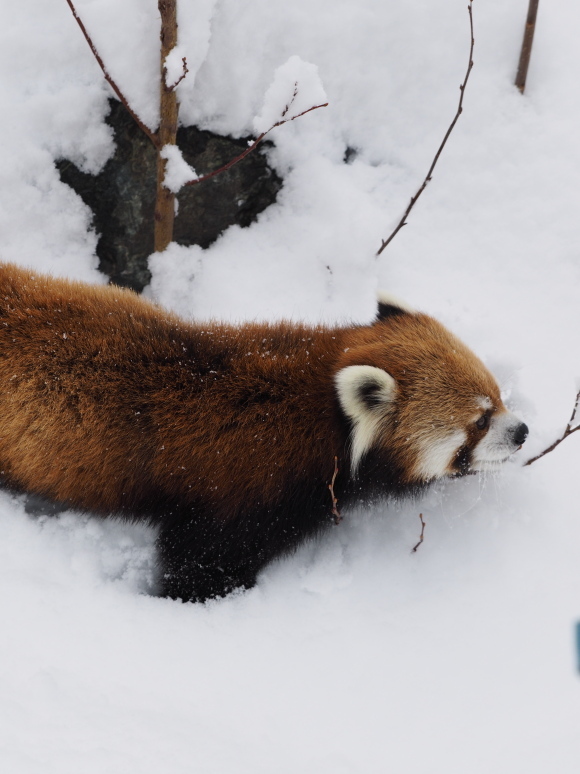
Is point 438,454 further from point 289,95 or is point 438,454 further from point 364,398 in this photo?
point 289,95

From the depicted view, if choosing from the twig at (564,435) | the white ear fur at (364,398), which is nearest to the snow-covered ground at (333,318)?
the twig at (564,435)

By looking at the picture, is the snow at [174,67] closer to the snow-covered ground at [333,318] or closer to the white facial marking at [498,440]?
the snow-covered ground at [333,318]

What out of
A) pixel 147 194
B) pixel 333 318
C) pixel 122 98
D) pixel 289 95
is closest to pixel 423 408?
pixel 333 318

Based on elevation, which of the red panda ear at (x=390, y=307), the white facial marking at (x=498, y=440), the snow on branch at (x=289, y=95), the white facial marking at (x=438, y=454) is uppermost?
the snow on branch at (x=289, y=95)

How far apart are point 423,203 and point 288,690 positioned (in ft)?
8.94

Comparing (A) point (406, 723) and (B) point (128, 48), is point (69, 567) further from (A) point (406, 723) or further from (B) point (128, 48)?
(B) point (128, 48)

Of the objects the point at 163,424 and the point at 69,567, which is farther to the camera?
the point at 69,567

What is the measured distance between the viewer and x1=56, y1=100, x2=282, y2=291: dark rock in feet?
11.7

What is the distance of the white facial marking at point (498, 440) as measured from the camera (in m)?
2.50

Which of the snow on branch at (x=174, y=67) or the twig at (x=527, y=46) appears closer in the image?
the snow on branch at (x=174, y=67)

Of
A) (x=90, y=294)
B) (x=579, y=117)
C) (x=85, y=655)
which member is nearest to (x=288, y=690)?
(x=85, y=655)

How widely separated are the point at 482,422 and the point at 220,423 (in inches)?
40.1

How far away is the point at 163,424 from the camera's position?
232 cm

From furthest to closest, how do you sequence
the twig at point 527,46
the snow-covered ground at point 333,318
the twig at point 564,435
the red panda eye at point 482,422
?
the twig at point 527,46 < the twig at point 564,435 < the red panda eye at point 482,422 < the snow-covered ground at point 333,318
